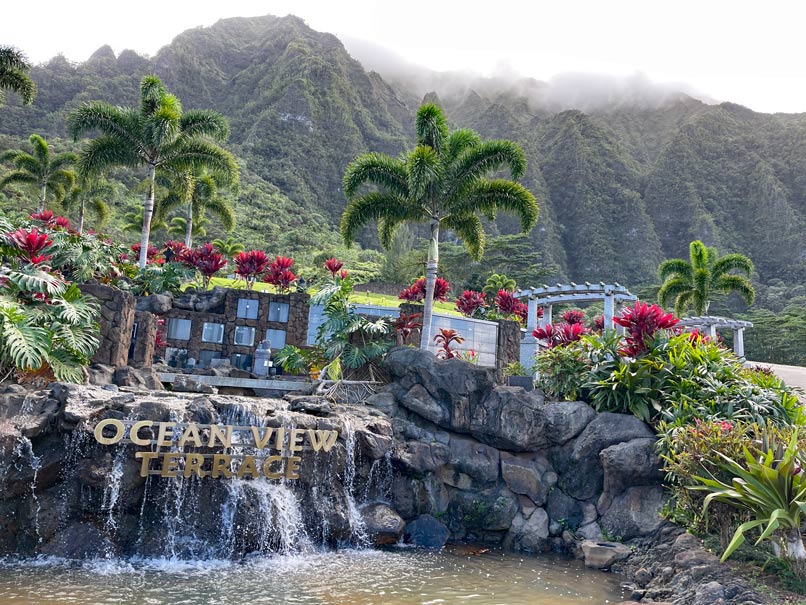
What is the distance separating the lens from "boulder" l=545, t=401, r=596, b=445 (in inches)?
617

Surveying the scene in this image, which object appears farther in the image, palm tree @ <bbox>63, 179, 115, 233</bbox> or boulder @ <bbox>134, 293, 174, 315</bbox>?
palm tree @ <bbox>63, 179, 115, 233</bbox>

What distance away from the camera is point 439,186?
19625 mm

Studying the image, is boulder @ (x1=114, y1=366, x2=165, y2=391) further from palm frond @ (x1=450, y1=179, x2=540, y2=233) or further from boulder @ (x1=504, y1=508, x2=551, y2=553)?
palm frond @ (x1=450, y1=179, x2=540, y2=233)

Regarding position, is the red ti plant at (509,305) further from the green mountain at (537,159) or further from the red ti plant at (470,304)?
the green mountain at (537,159)

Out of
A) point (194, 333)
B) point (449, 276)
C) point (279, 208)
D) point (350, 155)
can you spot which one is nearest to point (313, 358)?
point (194, 333)

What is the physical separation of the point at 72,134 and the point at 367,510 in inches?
655

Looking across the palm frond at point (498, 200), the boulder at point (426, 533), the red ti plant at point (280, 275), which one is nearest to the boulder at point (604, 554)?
the boulder at point (426, 533)

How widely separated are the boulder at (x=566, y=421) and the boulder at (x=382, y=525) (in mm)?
4237

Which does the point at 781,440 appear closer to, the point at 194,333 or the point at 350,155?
the point at 194,333

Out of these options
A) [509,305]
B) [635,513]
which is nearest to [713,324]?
[509,305]

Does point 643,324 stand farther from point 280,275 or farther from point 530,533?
point 280,275

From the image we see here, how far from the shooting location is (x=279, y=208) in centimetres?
7075

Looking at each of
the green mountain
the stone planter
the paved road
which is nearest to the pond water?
the stone planter

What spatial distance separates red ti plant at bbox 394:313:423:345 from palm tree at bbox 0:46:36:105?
13.6 m
